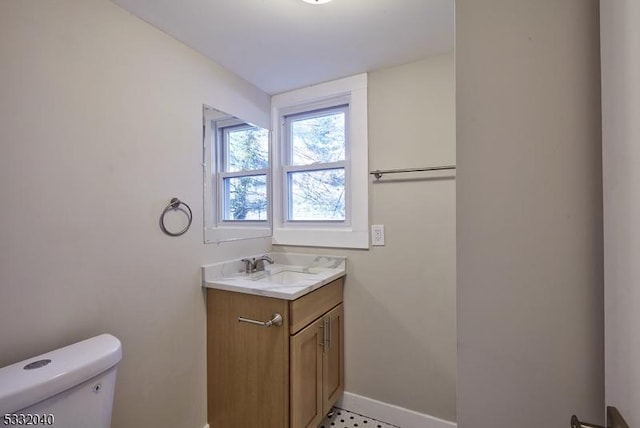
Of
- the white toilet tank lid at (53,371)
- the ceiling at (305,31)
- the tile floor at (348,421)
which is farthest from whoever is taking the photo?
the tile floor at (348,421)

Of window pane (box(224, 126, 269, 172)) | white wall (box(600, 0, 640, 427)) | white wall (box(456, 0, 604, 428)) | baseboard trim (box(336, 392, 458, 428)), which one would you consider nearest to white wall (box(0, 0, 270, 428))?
window pane (box(224, 126, 269, 172))

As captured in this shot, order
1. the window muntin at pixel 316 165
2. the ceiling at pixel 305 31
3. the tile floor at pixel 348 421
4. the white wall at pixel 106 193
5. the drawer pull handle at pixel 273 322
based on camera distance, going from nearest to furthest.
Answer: the white wall at pixel 106 193
the ceiling at pixel 305 31
the drawer pull handle at pixel 273 322
the tile floor at pixel 348 421
the window muntin at pixel 316 165

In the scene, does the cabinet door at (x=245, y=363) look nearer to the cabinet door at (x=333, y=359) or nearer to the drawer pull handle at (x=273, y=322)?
the drawer pull handle at (x=273, y=322)

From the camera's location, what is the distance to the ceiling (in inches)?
48.0

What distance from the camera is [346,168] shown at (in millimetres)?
1934

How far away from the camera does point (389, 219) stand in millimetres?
1761

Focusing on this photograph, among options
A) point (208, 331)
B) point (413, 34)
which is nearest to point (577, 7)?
point (413, 34)

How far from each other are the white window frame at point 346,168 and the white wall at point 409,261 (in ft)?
0.21

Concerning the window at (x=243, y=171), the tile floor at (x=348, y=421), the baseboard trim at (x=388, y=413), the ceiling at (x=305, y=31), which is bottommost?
the tile floor at (x=348, y=421)

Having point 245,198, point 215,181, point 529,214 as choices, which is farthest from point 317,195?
point 529,214

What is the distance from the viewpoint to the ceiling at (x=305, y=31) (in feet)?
4.00

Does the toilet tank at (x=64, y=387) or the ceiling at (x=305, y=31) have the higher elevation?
the ceiling at (x=305, y=31)

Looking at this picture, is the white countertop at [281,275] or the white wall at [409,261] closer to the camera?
the white countertop at [281,275]

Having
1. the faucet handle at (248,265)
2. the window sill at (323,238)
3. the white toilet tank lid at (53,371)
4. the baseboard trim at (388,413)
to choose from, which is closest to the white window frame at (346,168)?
the window sill at (323,238)
